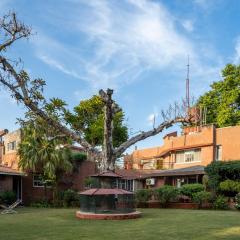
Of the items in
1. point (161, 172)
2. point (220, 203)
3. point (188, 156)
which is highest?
point (188, 156)

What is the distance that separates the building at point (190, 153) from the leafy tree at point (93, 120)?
5016 mm

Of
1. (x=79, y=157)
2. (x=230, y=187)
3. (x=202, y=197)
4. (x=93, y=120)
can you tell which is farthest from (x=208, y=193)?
(x=93, y=120)

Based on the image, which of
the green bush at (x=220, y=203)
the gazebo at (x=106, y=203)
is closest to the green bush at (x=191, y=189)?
the green bush at (x=220, y=203)

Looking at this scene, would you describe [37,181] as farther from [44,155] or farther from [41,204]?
[44,155]

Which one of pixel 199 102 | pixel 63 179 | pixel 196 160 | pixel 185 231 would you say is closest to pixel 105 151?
pixel 185 231

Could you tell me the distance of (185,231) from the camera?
641 inches

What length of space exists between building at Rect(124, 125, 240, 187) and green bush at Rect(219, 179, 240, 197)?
7415 millimetres

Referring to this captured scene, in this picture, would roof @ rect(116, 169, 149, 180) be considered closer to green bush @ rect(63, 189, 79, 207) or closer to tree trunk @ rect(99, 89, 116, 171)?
green bush @ rect(63, 189, 79, 207)

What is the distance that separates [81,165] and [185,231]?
28.2 meters

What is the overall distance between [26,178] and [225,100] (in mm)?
23609

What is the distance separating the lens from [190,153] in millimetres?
47844

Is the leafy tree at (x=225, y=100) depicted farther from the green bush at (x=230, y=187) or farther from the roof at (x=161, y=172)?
the green bush at (x=230, y=187)

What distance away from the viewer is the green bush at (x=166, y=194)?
110 feet

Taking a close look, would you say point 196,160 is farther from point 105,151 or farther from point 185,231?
point 185,231
